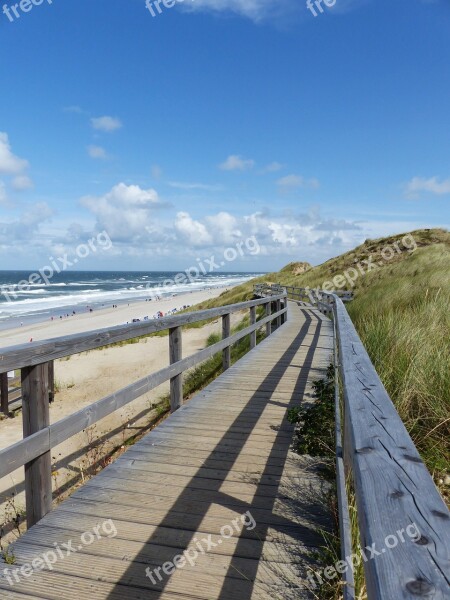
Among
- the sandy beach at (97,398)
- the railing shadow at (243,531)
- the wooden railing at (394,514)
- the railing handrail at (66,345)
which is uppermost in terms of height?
the railing handrail at (66,345)

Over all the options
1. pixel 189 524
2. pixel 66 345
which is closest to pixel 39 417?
pixel 66 345

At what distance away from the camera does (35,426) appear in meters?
2.61

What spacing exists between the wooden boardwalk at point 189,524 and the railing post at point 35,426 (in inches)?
5.6

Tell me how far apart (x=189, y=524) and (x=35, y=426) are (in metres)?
1.10

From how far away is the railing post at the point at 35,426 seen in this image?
2590 millimetres

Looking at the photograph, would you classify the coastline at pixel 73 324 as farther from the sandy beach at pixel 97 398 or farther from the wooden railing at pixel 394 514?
the wooden railing at pixel 394 514

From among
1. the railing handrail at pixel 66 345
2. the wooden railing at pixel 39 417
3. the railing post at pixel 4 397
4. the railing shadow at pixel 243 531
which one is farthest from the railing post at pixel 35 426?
the railing post at pixel 4 397

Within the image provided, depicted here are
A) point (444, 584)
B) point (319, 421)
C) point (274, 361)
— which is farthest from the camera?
point (274, 361)

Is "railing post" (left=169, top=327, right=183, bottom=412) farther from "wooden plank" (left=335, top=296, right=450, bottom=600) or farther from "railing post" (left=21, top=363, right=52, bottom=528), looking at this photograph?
"wooden plank" (left=335, top=296, right=450, bottom=600)

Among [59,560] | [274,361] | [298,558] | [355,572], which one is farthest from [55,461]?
[355,572]

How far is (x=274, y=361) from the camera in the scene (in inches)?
331

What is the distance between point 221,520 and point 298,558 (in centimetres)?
58

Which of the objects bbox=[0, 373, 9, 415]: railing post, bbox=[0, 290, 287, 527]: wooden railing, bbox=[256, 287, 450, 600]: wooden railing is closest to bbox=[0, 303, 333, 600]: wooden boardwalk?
bbox=[0, 290, 287, 527]: wooden railing

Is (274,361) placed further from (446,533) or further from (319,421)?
(446,533)
